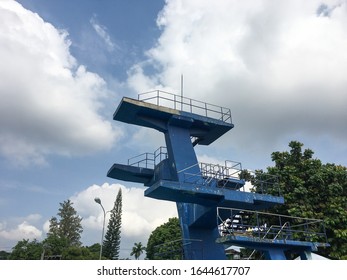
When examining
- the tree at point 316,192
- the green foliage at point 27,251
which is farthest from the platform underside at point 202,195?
the green foliage at point 27,251

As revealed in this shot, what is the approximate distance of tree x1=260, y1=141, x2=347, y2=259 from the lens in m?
23.4

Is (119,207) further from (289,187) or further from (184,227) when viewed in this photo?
(184,227)

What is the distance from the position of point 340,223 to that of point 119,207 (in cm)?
5852

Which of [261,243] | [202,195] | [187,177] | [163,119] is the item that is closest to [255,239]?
[261,243]

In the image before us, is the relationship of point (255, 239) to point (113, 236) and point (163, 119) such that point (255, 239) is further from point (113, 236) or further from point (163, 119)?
point (113, 236)

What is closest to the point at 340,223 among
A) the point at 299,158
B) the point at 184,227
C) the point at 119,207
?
the point at 299,158

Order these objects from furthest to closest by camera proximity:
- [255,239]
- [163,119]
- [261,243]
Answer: [163,119], [261,243], [255,239]

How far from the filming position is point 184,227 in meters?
17.2

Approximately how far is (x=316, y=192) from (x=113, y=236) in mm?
52834

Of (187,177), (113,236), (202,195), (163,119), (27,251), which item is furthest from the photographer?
(113,236)

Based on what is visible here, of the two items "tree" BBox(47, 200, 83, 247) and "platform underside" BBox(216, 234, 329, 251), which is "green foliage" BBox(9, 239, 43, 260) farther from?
"platform underside" BBox(216, 234, 329, 251)

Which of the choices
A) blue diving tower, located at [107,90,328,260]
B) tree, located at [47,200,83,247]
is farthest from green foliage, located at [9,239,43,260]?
blue diving tower, located at [107,90,328,260]

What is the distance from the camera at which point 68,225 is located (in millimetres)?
76312

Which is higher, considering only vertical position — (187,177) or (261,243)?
(187,177)
